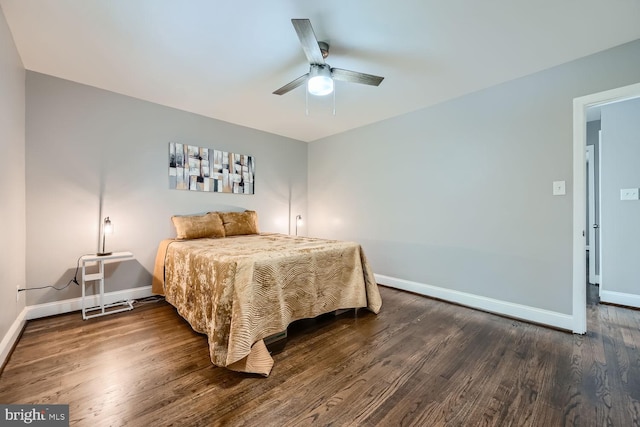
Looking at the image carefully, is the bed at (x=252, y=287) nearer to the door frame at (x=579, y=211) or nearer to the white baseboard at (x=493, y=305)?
the white baseboard at (x=493, y=305)

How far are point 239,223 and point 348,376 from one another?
8.39 ft

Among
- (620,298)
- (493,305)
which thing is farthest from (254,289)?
(620,298)

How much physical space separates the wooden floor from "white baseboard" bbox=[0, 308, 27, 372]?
0.06m

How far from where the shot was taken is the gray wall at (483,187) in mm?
2361

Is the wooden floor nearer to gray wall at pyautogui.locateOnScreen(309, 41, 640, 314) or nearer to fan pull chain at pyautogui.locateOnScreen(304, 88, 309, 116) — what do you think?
gray wall at pyautogui.locateOnScreen(309, 41, 640, 314)

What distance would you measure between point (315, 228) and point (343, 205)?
809mm

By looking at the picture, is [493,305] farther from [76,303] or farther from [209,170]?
[76,303]

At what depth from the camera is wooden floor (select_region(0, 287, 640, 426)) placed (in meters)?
1.36

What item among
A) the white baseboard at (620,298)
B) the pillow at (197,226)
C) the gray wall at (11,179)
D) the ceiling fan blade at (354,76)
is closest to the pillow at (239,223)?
the pillow at (197,226)

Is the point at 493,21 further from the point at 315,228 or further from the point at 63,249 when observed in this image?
the point at 63,249

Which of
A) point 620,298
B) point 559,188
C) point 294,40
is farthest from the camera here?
point 620,298

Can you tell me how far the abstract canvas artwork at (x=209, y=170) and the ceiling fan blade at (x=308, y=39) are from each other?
2237mm

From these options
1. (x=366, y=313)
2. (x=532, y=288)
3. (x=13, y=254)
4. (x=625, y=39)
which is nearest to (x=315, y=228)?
(x=366, y=313)

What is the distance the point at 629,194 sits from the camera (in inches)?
117
